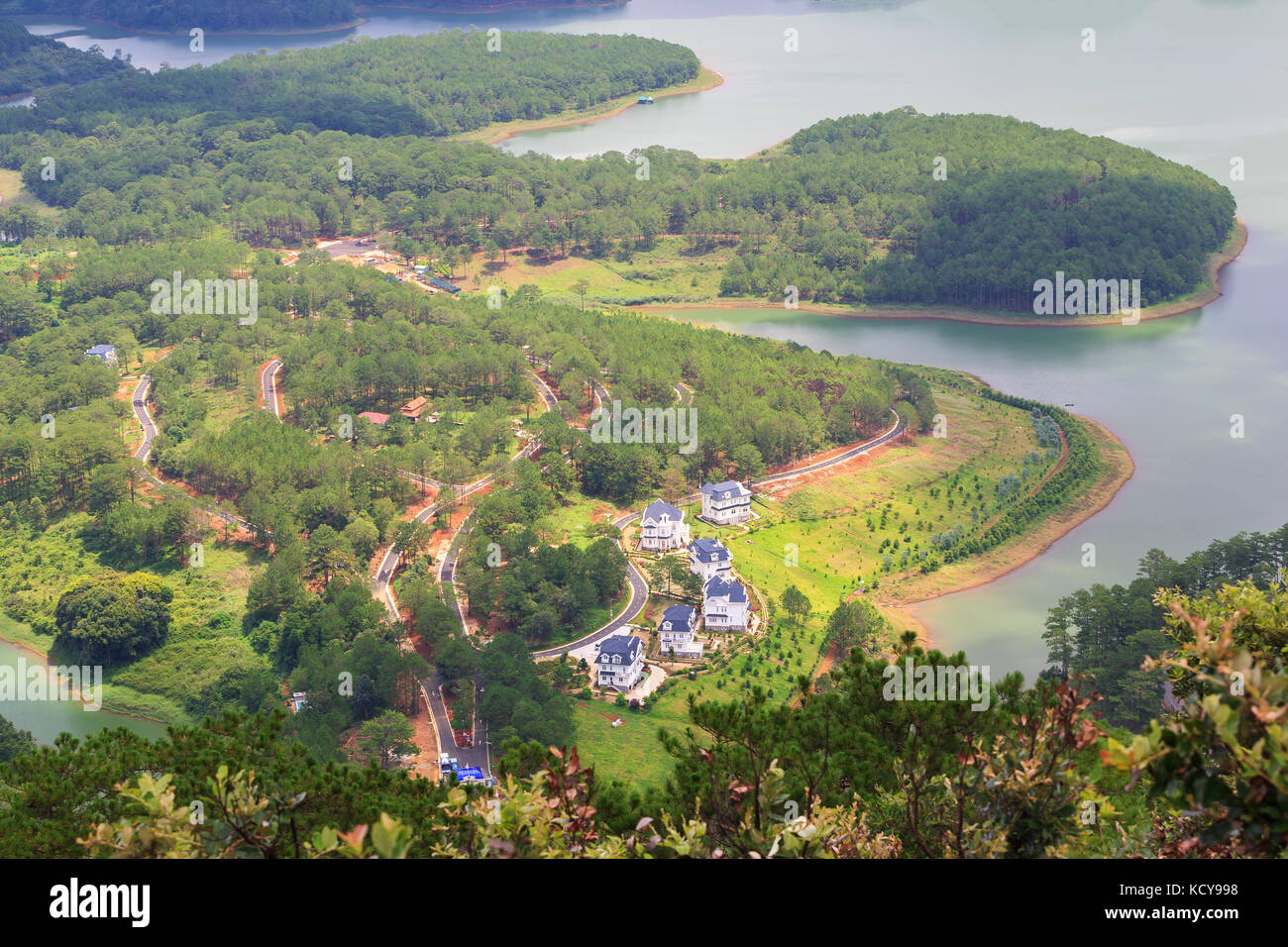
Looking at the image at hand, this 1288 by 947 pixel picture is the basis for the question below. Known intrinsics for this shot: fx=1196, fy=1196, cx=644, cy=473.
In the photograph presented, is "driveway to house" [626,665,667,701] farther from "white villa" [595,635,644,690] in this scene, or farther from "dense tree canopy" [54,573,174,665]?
"dense tree canopy" [54,573,174,665]

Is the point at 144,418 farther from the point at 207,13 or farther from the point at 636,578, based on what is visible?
the point at 207,13

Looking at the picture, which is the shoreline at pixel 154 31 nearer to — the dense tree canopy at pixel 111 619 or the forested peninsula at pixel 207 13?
the forested peninsula at pixel 207 13

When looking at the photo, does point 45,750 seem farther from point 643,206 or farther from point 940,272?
point 643,206

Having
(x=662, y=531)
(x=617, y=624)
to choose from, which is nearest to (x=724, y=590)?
(x=617, y=624)

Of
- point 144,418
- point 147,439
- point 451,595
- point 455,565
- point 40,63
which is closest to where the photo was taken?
point 451,595

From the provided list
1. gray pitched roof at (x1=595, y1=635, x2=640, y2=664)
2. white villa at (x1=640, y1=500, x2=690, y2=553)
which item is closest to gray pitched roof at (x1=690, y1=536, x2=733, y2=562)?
white villa at (x1=640, y1=500, x2=690, y2=553)
